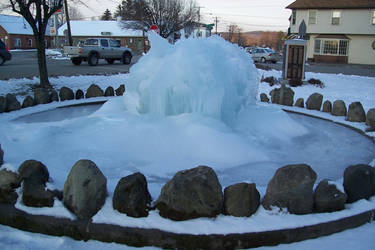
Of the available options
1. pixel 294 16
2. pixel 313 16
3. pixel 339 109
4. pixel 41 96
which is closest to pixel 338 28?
pixel 313 16

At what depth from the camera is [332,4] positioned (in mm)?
34281

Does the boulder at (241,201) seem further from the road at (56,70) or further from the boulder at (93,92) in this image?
the road at (56,70)

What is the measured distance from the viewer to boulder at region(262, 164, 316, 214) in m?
3.04

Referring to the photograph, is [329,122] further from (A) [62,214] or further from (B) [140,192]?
(A) [62,214]

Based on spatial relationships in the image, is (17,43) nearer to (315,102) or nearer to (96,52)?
(96,52)

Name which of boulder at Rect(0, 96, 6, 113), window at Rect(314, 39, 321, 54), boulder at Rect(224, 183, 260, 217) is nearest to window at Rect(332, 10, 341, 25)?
window at Rect(314, 39, 321, 54)

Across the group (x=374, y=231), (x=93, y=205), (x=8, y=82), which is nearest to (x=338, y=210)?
(x=374, y=231)

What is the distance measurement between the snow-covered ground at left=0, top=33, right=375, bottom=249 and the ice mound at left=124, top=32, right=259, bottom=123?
17mm

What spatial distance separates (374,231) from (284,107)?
604 centimetres

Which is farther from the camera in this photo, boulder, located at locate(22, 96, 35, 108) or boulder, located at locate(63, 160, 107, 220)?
boulder, located at locate(22, 96, 35, 108)

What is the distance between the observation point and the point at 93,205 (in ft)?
9.80

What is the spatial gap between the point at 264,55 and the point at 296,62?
56.3 ft

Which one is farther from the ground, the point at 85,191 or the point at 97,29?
the point at 97,29

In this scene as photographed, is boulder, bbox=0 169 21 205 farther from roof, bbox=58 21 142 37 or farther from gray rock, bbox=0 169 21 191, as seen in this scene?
roof, bbox=58 21 142 37
